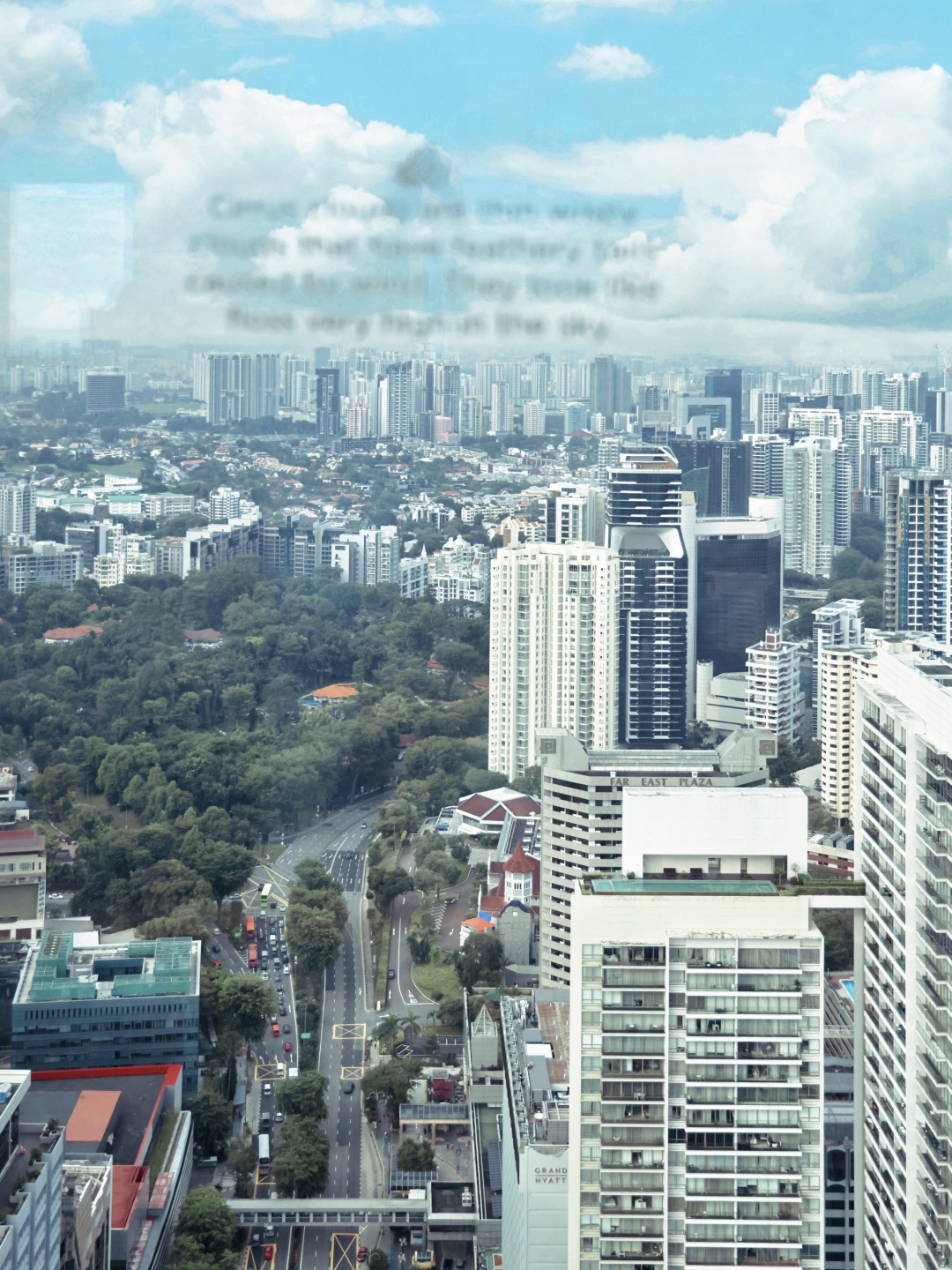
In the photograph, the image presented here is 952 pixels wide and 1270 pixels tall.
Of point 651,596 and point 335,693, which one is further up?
point 651,596

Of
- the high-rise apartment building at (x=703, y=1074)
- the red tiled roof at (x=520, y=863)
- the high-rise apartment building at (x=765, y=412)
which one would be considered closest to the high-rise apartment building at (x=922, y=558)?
the high-rise apartment building at (x=765, y=412)

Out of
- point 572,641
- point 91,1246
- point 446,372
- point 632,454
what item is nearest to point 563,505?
point 632,454

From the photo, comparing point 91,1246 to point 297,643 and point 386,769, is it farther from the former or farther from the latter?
point 297,643

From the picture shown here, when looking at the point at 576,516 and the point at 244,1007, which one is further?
the point at 576,516

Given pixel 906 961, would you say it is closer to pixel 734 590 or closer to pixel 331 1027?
pixel 331 1027

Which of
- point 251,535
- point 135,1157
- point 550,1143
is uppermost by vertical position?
point 251,535

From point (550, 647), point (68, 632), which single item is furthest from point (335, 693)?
point (68, 632)

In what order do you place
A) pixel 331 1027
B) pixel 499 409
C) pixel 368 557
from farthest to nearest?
pixel 368 557 → pixel 499 409 → pixel 331 1027

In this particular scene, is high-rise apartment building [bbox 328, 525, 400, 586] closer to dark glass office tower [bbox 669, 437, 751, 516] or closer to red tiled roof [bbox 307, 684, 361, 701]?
red tiled roof [bbox 307, 684, 361, 701]
